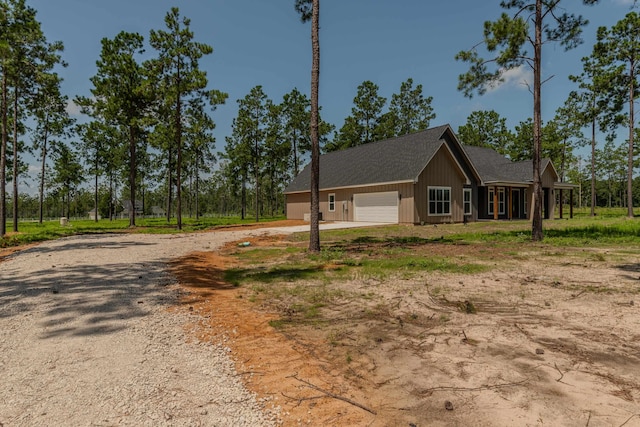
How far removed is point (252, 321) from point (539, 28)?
651 inches

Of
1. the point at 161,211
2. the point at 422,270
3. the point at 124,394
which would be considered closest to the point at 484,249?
the point at 422,270

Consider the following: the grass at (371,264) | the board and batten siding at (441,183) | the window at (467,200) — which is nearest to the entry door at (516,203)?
the window at (467,200)

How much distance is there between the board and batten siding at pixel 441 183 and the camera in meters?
23.8

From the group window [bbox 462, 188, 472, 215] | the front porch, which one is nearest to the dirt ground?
window [bbox 462, 188, 472, 215]

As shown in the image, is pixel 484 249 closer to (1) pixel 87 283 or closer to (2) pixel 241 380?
(2) pixel 241 380

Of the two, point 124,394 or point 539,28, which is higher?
point 539,28

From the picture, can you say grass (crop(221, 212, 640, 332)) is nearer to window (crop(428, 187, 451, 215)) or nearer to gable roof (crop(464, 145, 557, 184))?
window (crop(428, 187, 451, 215))

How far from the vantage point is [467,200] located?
26.8 m

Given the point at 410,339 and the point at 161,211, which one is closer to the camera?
the point at 410,339

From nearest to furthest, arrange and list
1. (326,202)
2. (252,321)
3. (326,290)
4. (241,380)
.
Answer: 1. (241,380)
2. (252,321)
3. (326,290)
4. (326,202)

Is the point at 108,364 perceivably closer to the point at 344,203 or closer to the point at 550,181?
the point at 344,203

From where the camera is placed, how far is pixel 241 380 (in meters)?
3.12

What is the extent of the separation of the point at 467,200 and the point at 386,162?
290 inches

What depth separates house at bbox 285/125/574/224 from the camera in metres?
24.2
